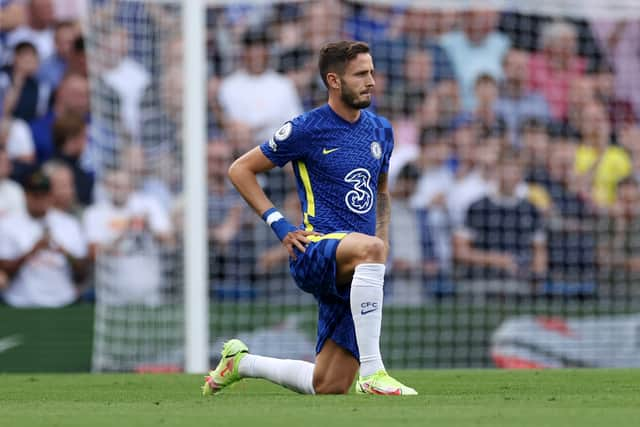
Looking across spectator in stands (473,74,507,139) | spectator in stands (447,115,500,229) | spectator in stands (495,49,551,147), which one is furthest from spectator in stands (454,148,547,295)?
spectator in stands (495,49,551,147)

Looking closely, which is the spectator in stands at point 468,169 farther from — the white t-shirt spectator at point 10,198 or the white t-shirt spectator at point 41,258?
the white t-shirt spectator at point 10,198

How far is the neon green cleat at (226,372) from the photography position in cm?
820

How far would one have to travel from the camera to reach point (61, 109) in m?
15.2

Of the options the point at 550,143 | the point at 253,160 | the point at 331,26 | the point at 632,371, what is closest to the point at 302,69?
the point at 331,26

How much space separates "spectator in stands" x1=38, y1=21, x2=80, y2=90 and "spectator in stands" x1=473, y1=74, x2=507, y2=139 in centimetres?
469

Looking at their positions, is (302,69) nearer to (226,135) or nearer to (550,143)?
(226,135)

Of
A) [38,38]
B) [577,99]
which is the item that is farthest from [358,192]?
[38,38]

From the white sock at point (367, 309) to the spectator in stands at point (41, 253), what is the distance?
696 cm

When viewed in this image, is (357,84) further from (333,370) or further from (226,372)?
(226,372)

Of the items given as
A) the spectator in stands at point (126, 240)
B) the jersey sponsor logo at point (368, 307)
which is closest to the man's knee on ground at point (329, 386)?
the jersey sponsor logo at point (368, 307)

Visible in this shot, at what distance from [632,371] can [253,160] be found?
153 inches

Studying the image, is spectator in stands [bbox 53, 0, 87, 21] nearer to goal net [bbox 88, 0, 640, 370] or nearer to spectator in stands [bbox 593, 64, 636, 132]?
goal net [bbox 88, 0, 640, 370]

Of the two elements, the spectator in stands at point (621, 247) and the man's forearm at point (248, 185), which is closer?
the man's forearm at point (248, 185)

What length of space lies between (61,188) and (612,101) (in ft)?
21.5
